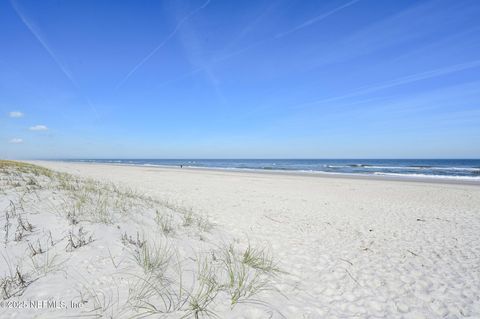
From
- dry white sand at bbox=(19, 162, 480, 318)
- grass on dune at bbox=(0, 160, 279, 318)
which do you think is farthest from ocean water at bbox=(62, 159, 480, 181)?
grass on dune at bbox=(0, 160, 279, 318)

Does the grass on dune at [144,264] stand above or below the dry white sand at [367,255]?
above

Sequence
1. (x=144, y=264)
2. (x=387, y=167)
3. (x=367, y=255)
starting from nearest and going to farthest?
1. (x=144, y=264)
2. (x=367, y=255)
3. (x=387, y=167)

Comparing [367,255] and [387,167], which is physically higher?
[387,167]

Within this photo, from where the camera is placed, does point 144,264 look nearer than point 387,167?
Yes

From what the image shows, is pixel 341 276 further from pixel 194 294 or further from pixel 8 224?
pixel 8 224

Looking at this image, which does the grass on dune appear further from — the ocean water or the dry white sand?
the ocean water

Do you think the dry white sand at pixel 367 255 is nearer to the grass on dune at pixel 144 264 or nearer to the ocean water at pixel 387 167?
the grass on dune at pixel 144 264

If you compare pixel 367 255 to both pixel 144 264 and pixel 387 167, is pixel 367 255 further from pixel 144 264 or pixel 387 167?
pixel 387 167

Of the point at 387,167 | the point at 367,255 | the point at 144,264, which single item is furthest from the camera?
the point at 387,167

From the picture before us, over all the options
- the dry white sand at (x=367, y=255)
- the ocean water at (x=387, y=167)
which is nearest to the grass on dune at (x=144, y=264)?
the dry white sand at (x=367, y=255)

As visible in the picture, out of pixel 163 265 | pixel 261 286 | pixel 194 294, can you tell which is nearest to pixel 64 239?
pixel 163 265

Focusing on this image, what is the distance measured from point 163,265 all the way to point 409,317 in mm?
3408

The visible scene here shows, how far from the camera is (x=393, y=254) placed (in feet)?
16.9

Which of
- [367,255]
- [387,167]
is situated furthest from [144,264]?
[387,167]
